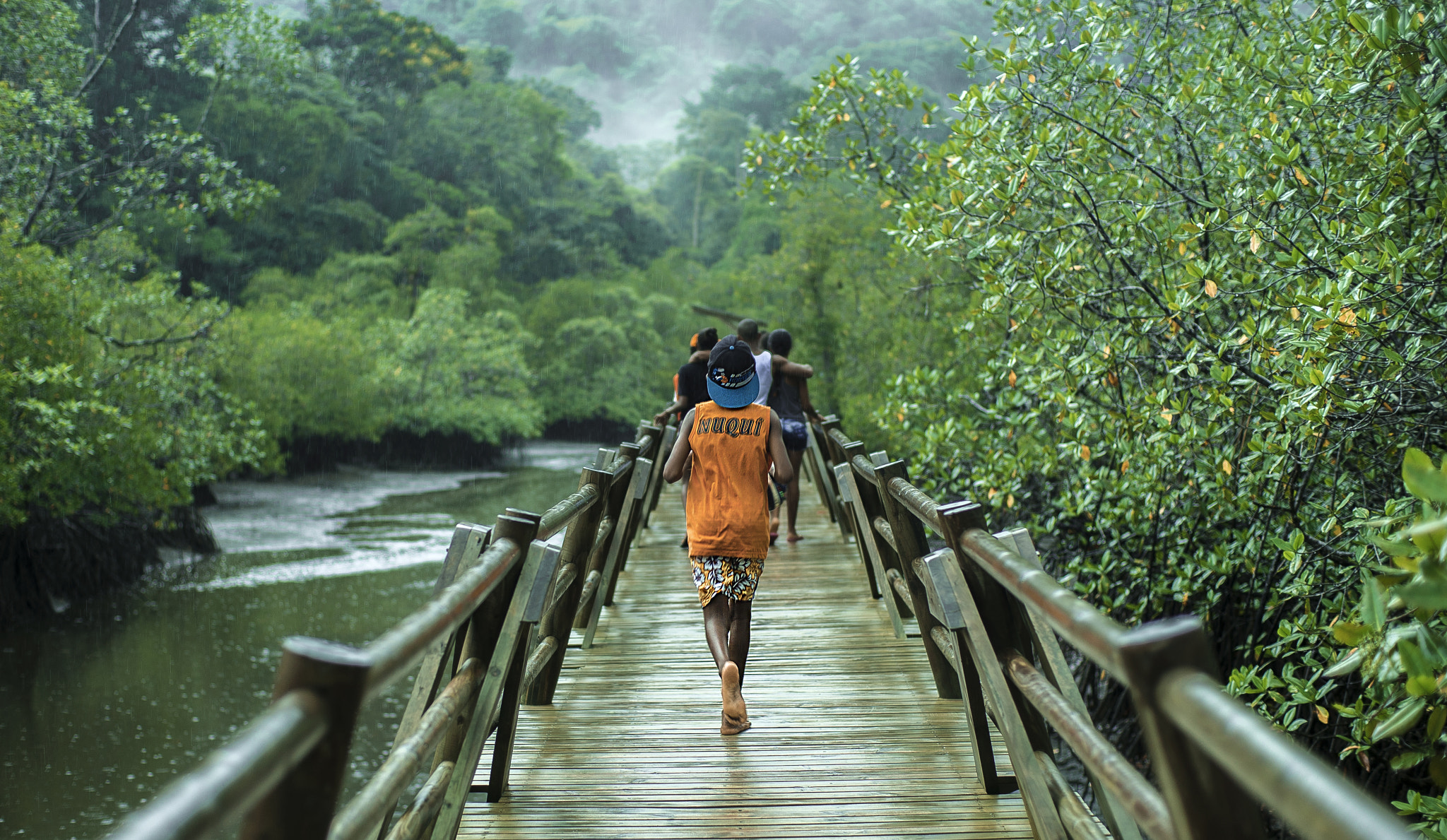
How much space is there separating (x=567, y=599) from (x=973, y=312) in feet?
9.62

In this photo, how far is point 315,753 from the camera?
142 cm

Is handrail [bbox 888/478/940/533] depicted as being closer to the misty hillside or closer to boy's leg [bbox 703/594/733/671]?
boy's leg [bbox 703/594/733/671]

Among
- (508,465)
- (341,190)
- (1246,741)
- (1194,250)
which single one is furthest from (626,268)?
(1246,741)

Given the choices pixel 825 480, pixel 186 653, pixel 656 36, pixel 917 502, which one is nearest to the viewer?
Answer: pixel 917 502

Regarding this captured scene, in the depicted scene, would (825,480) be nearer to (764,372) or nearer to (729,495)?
(764,372)

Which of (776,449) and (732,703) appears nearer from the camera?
(732,703)

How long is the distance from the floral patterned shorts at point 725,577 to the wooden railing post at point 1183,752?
7.88ft

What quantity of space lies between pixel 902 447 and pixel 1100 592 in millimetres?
12088

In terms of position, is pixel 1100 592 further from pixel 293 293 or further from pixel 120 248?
pixel 293 293

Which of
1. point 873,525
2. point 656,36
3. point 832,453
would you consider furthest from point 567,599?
point 656,36

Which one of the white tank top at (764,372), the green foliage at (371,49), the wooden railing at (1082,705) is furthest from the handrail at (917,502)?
the green foliage at (371,49)

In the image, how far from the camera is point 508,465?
113ft

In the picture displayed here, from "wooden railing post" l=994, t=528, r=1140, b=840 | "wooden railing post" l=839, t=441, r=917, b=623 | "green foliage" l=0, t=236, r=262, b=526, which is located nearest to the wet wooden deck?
"wooden railing post" l=839, t=441, r=917, b=623

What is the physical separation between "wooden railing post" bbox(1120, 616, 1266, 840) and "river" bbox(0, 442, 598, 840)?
32.3 feet
